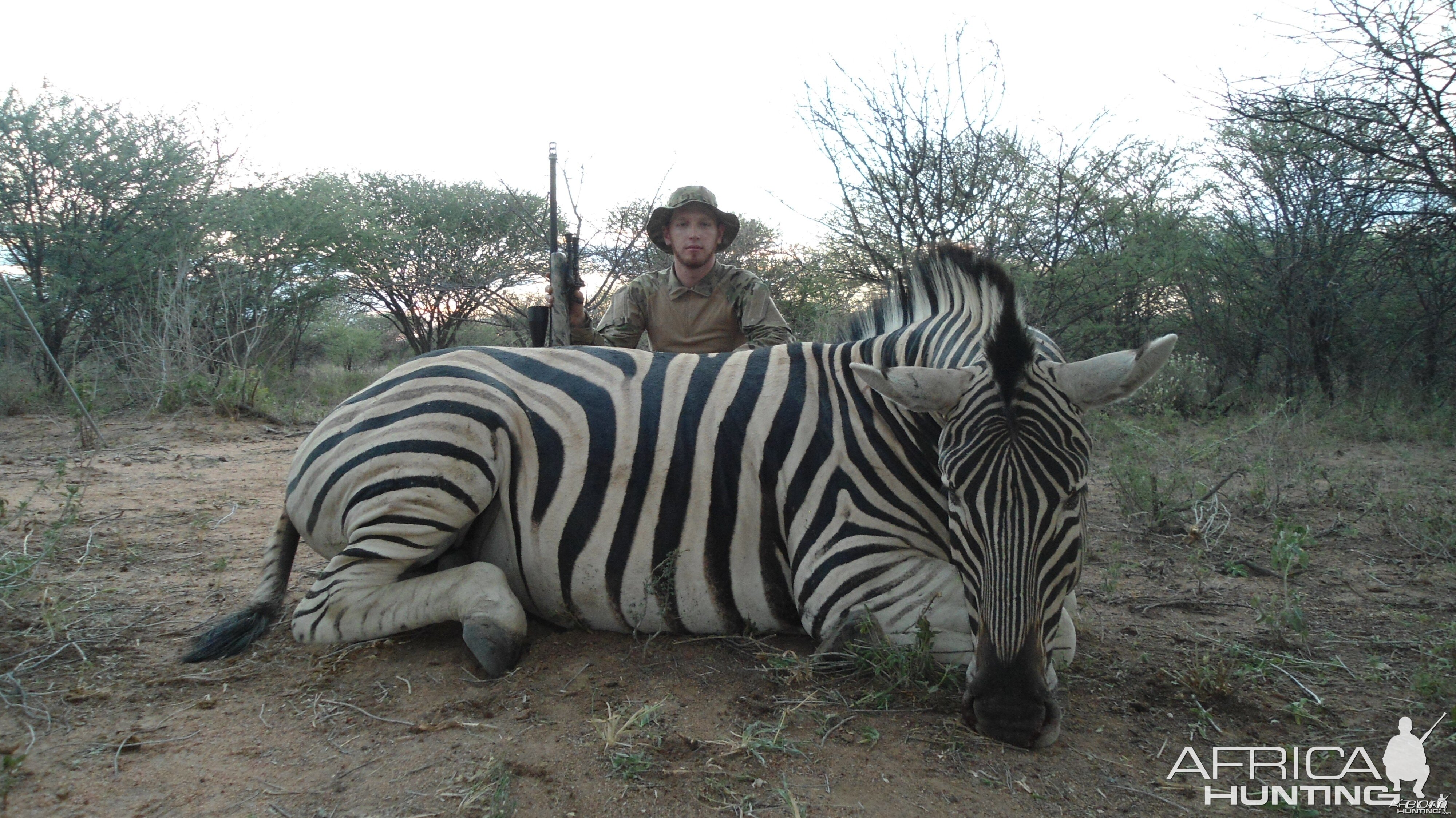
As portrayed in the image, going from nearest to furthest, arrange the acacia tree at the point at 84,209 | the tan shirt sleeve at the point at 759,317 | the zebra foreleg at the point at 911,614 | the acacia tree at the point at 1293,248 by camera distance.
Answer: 1. the zebra foreleg at the point at 911,614
2. the tan shirt sleeve at the point at 759,317
3. the acacia tree at the point at 1293,248
4. the acacia tree at the point at 84,209

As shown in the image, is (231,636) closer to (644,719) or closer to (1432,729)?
(644,719)

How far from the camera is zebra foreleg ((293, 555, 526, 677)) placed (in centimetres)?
260

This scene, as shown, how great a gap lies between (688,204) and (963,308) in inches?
122

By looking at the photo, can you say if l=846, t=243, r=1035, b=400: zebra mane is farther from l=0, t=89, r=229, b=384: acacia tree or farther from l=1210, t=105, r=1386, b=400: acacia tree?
l=0, t=89, r=229, b=384: acacia tree

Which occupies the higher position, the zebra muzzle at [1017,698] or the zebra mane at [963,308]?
the zebra mane at [963,308]

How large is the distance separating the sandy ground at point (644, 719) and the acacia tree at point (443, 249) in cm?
1629

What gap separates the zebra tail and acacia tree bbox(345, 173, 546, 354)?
52.5 ft

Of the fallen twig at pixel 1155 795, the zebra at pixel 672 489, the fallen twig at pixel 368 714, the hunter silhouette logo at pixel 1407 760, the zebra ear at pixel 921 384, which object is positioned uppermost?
the zebra ear at pixel 921 384

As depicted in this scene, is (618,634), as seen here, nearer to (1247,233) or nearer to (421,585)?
(421,585)

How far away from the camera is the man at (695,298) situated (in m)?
5.51

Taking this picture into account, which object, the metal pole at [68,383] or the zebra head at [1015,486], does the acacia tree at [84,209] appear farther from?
the zebra head at [1015,486]

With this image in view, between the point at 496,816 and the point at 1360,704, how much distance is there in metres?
2.47

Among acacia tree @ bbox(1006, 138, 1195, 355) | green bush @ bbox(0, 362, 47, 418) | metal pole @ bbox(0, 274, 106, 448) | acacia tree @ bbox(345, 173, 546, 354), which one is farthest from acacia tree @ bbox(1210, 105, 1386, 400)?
acacia tree @ bbox(345, 173, 546, 354)

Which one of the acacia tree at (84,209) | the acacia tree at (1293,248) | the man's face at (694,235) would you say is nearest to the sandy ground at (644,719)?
the man's face at (694,235)
